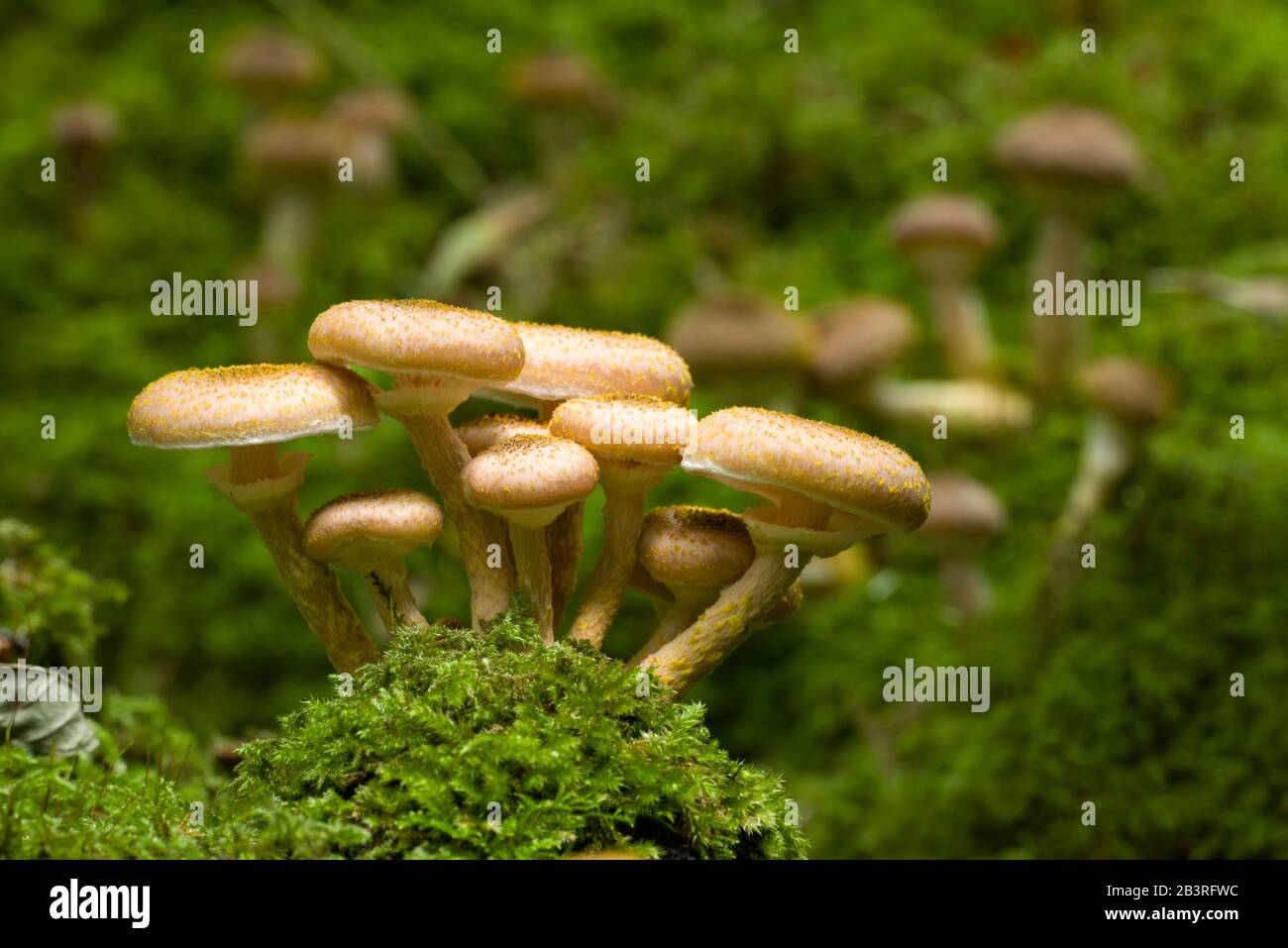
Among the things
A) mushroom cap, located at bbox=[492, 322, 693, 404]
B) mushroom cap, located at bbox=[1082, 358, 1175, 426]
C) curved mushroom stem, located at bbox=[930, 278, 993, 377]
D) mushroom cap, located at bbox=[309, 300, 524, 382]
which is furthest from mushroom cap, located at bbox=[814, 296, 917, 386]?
mushroom cap, located at bbox=[309, 300, 524, 382]

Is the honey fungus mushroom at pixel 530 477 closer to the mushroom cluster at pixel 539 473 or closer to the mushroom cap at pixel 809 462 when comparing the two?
the mushroom cluster at pixel 539 473

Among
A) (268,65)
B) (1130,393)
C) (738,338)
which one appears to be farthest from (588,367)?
(268,65)

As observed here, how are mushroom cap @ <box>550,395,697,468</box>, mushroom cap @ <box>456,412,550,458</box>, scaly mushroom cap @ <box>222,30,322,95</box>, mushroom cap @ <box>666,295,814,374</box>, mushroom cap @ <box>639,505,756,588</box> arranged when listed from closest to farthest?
mushroom cap @ <box>550,395,697,468</box> < mushroom cap @ <box>639,505,756,588</box> < mushroom cap @ <box>456,412,550,458</box> < mushroom cap @ <box>666,295,814,374</box> < scaly mushroom cap @ <box>222,30,322,95</box>

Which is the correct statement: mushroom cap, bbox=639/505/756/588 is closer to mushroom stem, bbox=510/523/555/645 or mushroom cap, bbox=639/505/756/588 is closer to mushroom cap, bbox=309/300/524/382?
mushroom stem, bbox=510/523/555/645

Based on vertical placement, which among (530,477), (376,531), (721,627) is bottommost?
(721,627)

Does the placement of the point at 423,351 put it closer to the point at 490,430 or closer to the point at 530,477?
the point at 530,477

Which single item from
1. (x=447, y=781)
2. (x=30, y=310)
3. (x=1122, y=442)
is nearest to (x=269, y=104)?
(x=30, y=310)
